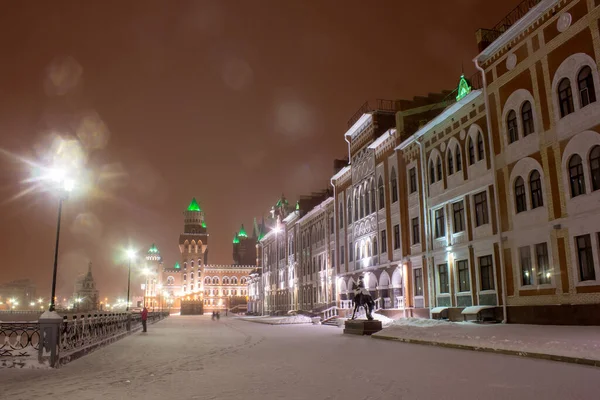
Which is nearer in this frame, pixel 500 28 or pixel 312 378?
pixel 312 378

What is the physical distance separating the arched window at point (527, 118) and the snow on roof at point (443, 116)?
3303 mm

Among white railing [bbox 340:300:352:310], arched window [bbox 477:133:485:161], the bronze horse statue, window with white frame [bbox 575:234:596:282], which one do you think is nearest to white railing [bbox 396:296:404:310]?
the bronze horse statue

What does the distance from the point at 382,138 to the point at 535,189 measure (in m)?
15.6

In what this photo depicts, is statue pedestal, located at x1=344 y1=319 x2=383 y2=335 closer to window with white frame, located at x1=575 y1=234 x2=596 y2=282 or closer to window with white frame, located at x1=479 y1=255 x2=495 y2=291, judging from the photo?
window with white frame, located at x1=479 y1=255 x2=495 y2=291

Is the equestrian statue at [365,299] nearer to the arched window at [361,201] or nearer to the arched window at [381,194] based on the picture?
the arched window at [381,194]

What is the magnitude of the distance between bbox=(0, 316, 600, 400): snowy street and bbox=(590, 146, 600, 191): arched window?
791cm

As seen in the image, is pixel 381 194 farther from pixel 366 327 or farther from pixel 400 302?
pixel 366 327

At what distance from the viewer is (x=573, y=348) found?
40.5ft

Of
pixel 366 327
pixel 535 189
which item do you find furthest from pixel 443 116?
pixel 366 327

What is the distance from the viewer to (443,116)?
90.3 feet

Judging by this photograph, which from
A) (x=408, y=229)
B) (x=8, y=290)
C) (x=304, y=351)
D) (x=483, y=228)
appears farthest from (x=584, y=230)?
(x=8, y=290)

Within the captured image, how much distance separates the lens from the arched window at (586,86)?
1777cm

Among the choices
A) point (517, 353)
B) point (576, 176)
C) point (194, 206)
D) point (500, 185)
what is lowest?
point (517, 353)

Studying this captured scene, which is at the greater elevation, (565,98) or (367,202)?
(565,98)
